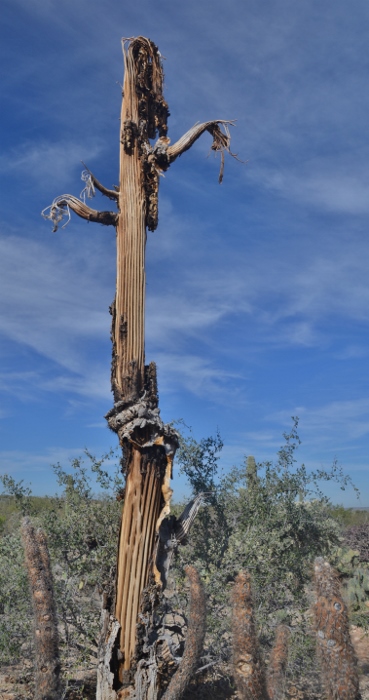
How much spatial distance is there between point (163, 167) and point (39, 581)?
4.00 m

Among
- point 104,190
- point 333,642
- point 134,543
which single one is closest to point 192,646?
point 134,543

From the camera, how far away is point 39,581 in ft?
14.1

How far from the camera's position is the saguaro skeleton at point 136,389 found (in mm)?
4551

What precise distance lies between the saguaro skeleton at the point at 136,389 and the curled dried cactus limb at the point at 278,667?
107 cm

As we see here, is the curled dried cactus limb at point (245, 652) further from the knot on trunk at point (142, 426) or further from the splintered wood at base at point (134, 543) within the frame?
the knot on trunk at point (142, 426)

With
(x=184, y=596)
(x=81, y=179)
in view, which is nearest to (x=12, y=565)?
(x=184, y=596)

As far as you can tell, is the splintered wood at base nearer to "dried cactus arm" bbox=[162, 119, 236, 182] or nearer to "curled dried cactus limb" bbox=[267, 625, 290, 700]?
"curled dried cactus limb" bbox=[267, 625, 290, 700]

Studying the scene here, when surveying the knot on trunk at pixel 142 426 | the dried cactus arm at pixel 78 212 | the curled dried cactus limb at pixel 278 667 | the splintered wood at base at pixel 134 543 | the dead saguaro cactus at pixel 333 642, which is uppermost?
the dried cactus arm at pixel 78 212

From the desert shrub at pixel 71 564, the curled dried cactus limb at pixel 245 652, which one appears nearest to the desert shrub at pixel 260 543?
the desert shrub at pixel 71 564

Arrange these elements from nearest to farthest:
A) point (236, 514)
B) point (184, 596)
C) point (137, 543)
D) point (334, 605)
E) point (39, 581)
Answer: point (334, 605), point (39, 581), point (137, 543), point (184, 596), point (236, 514)

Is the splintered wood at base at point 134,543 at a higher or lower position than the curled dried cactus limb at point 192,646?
higher

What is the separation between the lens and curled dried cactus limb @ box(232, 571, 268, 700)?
2.98 metres

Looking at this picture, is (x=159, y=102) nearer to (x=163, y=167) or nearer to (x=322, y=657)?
(x=163, y=167)

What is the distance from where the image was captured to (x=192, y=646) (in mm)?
4707
